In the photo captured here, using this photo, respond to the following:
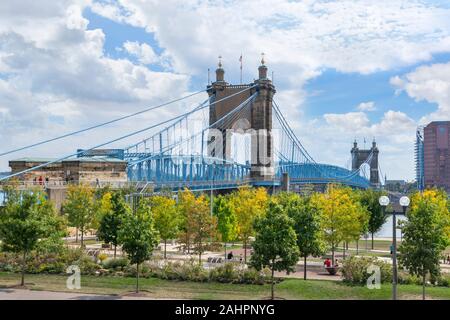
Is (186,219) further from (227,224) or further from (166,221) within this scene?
(227,224)

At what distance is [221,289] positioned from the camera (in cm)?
2653

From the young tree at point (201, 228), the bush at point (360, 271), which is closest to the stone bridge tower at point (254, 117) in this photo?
the young tree at point (201, 228)

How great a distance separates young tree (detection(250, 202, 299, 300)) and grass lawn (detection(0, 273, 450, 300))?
1495 mm

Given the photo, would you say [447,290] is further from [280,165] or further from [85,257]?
[280,165]

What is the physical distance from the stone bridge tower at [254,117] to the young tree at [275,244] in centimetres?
8650

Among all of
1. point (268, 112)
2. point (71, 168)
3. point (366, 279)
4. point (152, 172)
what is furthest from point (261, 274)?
point (268, 112)

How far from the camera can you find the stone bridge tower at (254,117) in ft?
371

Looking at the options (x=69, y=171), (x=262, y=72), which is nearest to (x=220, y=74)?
(x=262, y=72)

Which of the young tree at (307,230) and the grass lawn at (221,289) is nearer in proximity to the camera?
the grass lawn at (221,289)

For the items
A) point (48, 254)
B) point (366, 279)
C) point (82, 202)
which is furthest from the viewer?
point (82, 202)

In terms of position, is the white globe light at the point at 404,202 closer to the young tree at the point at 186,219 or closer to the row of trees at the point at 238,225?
the row of trees at the point at 238,225

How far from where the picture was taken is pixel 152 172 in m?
82.3

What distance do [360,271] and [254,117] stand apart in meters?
86.6
